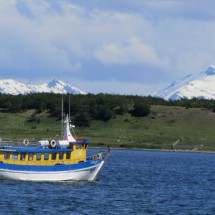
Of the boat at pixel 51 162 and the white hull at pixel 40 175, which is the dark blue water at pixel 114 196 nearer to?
the white hull at pixel 40 175

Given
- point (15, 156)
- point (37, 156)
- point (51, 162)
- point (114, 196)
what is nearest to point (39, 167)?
point (37, 156)

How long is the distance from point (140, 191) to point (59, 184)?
9.62 meters

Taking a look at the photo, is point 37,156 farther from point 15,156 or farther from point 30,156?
point 15,156

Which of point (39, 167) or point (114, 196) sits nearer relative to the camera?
point (114, 196)

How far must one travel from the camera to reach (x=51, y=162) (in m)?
104

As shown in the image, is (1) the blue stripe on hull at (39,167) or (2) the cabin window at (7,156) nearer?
(1) the blue stripe on hull at (39,167)

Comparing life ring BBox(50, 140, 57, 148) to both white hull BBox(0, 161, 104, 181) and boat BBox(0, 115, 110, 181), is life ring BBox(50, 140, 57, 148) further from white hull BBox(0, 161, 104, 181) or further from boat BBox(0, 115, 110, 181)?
white hull BBox(0, 161, 104, 181)

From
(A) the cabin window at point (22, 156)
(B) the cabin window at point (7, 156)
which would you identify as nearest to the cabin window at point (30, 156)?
(A) the cabin window at point (22, 156)

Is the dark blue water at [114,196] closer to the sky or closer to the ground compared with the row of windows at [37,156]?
closer to the ground

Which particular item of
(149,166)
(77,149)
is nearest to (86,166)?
(77,149)

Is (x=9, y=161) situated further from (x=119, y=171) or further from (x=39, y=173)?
(x=119, y=171)

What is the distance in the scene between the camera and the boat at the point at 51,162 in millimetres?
102312

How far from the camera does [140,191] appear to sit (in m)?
97.5

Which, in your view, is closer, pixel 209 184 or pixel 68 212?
pixel 68 212
